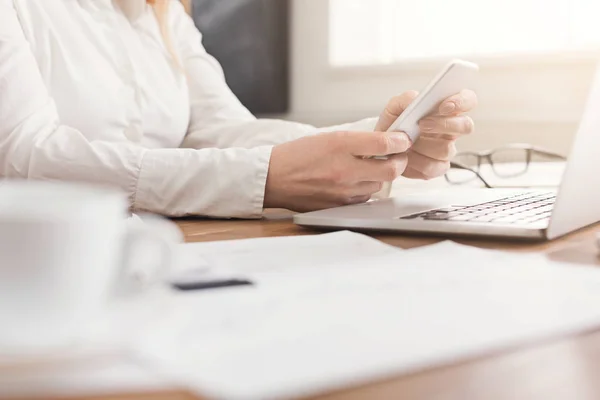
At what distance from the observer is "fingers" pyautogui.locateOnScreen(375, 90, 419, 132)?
96 cm

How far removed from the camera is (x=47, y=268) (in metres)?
0.29

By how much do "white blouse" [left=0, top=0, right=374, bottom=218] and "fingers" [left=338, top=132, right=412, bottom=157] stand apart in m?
0.11

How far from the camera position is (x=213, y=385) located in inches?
10.4

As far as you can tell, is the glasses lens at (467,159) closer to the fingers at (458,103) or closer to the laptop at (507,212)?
the fingers at (458,103)

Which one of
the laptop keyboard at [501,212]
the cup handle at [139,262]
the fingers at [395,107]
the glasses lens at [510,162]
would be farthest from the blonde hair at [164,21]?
the cup handle at [139,262]

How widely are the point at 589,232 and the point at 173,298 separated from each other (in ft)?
1.45

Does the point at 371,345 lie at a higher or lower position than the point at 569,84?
higher

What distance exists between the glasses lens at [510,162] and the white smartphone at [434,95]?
1.58 ft

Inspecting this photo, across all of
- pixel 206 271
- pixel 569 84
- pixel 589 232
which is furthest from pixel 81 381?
pixel 569 84

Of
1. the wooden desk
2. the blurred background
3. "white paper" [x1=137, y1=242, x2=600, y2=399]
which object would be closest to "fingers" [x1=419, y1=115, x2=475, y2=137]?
"white paper" [x1=137, y1=242, x2=600, y2=399]

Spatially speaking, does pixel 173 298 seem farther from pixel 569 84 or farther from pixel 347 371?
pixel 569 84

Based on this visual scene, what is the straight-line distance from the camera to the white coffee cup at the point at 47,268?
29 centimetres

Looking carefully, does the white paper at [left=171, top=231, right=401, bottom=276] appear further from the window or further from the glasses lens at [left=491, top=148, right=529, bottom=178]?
the window

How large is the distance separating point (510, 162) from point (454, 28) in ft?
2.21
